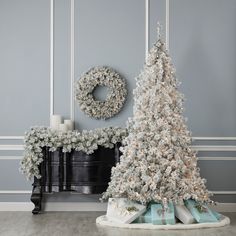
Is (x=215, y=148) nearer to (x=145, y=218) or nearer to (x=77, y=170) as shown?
(x=145, y=218)

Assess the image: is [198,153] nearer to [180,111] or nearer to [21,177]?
[180,111]

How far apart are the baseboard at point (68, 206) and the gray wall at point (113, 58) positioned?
0.06 metres

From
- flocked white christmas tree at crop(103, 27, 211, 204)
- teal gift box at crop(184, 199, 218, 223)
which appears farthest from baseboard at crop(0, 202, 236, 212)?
teal gift box at crop(184, 199, 218, 223)

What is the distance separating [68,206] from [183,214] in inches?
65.3

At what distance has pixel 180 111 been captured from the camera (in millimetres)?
6738

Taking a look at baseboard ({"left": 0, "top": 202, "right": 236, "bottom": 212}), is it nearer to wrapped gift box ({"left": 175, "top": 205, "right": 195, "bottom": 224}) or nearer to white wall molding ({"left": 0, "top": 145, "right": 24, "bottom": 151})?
white wall molding ({"left": 0, "top": 145, "right": 24, "bottom": 151})

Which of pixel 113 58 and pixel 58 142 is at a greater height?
pixel 113 58

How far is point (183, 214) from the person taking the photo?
6.35 metres

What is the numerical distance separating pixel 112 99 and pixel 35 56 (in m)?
1.07

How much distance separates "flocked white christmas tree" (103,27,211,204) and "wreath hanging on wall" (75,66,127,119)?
1.75 feet

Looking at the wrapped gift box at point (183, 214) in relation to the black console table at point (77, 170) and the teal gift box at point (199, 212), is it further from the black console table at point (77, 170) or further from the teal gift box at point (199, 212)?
the black console table at point (77, 170)

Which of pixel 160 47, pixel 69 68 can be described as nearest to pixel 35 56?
pixel 69 68

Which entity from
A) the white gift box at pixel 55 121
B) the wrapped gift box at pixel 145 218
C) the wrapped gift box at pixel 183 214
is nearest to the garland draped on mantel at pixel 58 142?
the white gift box at pixel 55 121

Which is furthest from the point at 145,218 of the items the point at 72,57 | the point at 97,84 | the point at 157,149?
the point at 72,57
